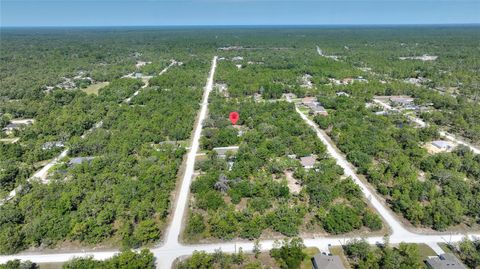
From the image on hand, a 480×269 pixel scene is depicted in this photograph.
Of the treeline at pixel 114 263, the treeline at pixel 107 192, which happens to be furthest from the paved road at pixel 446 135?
the treeline at pixel 114 263

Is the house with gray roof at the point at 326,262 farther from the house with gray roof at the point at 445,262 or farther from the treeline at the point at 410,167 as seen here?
the treeline at the point at 410,167

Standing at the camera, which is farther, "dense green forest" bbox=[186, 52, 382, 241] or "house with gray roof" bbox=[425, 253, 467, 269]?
"dense green forest" bbox=[186, 52, 382, 241]

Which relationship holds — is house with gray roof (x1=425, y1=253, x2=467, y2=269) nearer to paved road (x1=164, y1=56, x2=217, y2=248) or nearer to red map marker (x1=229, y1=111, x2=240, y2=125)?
paved road (x1=164, y1=56, x2=217, y2=248)

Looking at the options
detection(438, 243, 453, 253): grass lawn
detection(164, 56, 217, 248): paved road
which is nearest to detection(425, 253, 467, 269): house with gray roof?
detection(438, 243, 453, 253): grass lawn

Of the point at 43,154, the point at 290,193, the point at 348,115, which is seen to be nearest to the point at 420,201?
the point at 290,193

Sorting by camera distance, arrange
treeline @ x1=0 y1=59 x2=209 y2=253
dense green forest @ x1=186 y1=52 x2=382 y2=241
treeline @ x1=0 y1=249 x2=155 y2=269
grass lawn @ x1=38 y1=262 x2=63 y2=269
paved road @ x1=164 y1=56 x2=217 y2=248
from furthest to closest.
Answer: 1. dense green forest @ x1=186 y1=52 x2=382 y2=241
2. paved road @ x1=164 y1=56 x2=217 y2=248
3. treeline @ x1=0 y1=59 x2=209 y2=253
4. grass lawn @ x1=38 y1=262 x2=63 y2=269
5. treeline @ x1=0 y1=249 x2=155 y2=269

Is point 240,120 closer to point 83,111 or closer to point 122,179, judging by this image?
point 122,179

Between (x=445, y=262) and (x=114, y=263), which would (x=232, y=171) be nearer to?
(x=114, y=263)
